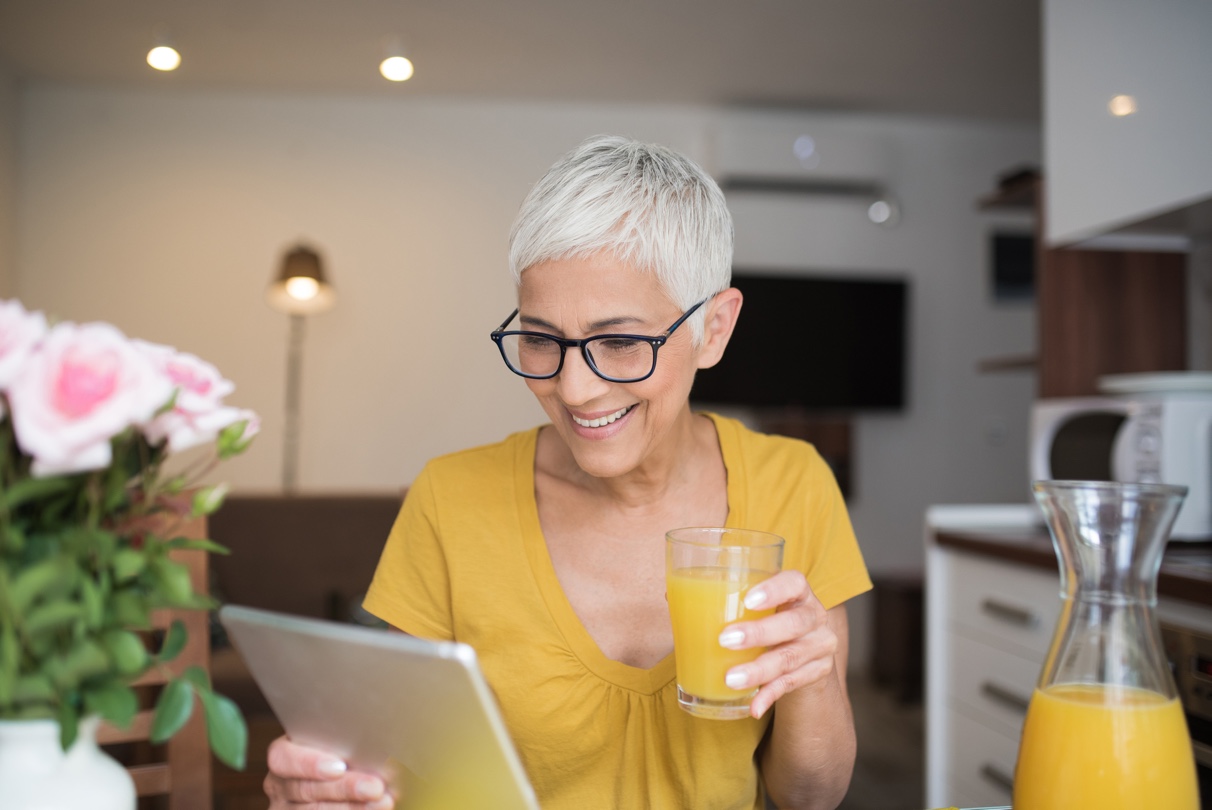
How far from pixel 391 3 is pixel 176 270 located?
1988 mm

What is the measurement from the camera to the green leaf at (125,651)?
0.53 metres

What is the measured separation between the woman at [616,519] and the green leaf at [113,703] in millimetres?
600

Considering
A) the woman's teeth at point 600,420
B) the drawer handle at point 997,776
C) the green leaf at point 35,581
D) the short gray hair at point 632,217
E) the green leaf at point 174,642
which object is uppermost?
the short gray hair at point 632,217

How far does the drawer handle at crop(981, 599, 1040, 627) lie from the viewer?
2.11 m

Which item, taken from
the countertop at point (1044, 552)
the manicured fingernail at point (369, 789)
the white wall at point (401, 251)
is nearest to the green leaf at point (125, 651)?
the manicured fingernail at point (369, 789)

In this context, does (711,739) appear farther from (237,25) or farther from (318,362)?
(318,362)

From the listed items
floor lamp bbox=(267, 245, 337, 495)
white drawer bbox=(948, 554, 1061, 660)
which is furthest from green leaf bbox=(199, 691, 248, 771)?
floor lamp bbox=(267, 245, 337, 495)

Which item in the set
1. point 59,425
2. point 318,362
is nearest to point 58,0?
point 318,362

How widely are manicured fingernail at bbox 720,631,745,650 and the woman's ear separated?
469 mm

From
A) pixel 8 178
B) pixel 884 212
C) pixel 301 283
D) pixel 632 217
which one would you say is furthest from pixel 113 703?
pixel 884 212

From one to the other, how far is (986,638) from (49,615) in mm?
2228

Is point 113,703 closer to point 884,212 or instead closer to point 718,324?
point 718,324

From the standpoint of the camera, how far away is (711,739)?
115cm

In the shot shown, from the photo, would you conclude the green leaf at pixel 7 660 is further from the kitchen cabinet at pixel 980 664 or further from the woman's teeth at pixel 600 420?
the kitchen cabinet at pixel 980 664
